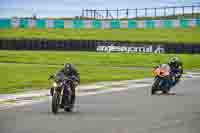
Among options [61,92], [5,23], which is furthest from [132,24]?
[61,92]

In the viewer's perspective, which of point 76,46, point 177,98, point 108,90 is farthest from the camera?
point 76,46

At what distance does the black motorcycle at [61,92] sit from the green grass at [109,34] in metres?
51.5

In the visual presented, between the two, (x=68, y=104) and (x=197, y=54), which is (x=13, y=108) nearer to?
(x=68, y=104)

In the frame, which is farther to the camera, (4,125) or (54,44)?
(54,44)

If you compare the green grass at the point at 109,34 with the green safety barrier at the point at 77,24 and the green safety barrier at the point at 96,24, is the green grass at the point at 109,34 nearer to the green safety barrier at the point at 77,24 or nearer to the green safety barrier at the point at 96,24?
the green safety barrier at the point at 96,24

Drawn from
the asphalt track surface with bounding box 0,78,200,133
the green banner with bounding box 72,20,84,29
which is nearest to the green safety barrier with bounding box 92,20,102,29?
the green banner with bounding box 72,20,84,29

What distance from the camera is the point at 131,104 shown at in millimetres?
18141

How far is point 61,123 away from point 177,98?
827 cm

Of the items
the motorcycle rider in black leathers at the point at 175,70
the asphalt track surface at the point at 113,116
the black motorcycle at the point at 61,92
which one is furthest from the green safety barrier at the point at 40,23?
the black motorcycle at the point at 61,92

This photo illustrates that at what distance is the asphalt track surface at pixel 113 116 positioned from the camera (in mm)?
12117

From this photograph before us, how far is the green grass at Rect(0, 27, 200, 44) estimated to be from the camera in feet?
225

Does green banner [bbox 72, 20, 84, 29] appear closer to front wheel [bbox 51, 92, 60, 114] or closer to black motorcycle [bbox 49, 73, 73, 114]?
black motorcycle [bbox 49, 73, 73, 114]

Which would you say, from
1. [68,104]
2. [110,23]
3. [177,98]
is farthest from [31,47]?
[68,104]

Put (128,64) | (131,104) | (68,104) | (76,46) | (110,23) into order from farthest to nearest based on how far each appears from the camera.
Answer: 1. (110,23)
2. (76,46)
3. (128,64)
4. (131,104)
5. (68,104)
